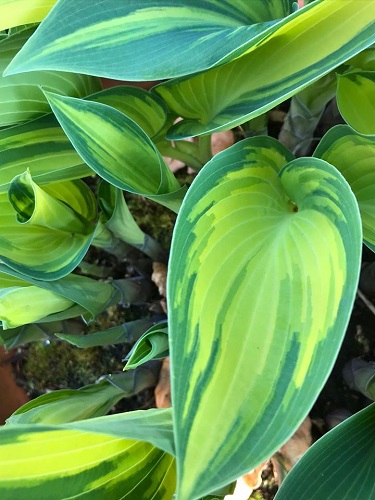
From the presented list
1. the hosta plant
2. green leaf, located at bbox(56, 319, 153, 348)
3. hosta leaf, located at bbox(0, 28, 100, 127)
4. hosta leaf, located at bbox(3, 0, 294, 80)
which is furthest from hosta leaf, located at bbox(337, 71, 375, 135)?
green leaf, located at bbox(56, 319, 153, 348)

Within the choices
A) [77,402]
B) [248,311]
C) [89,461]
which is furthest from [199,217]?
[77,402]

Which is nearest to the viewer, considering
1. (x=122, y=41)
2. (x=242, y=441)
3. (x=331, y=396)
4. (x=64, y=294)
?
(x=242, y=441)

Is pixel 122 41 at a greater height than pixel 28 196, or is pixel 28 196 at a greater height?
pixel 122 41

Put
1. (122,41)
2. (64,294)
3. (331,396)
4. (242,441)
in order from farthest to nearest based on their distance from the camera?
(331,396)
(64,294)
(122,41)
(242,441)

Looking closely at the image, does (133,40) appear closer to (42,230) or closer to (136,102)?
(136,102)

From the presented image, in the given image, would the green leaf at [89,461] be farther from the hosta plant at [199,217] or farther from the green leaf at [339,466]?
the green leaf at [339,466]

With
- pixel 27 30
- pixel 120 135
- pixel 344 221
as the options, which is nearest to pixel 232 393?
pixel 344 221

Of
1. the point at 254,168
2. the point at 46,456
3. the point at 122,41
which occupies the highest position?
the point at 122,41

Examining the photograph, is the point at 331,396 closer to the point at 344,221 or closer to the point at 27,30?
the point at 344,221
